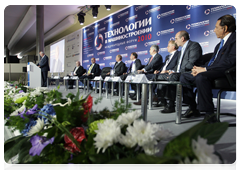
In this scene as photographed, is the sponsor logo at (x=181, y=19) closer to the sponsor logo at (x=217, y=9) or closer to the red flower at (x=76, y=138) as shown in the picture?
the sponsor logo at (x=217, y=9)

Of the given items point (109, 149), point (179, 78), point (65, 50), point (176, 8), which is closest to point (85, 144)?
point (109, 149)

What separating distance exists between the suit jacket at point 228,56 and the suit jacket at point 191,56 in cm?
49

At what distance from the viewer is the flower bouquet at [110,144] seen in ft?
0.75

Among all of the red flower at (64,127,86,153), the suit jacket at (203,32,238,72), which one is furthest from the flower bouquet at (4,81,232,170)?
the suit jacket at (203,32,238,72)

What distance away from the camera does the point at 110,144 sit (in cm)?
29

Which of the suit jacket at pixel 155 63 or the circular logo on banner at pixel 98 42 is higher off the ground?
the circular logo on banner at pixel 98 42

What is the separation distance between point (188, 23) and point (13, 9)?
8608 millimetres

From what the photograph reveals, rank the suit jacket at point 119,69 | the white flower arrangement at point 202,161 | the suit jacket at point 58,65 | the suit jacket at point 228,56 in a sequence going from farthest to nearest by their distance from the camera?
the suit jacket at point 58,65
the suit jacket at point 119,69
the suit jacket at point 228,56
the white flower arrangement at point 202,161

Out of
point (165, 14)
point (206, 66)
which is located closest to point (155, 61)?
point (206, 66)

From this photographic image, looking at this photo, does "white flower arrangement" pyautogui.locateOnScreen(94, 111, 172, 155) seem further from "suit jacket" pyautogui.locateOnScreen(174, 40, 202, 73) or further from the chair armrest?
"suit jacket" pyautogui.locateOnScreen(174, 40, 202, 73)

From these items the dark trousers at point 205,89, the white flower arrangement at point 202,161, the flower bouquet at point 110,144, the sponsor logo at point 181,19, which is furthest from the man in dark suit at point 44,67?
the white flower arrangement at point 202,161

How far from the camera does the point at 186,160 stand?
0.74 feet

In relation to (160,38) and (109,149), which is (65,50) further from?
(109,149)

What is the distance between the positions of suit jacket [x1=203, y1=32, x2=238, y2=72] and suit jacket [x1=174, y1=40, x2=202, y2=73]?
49 cm
